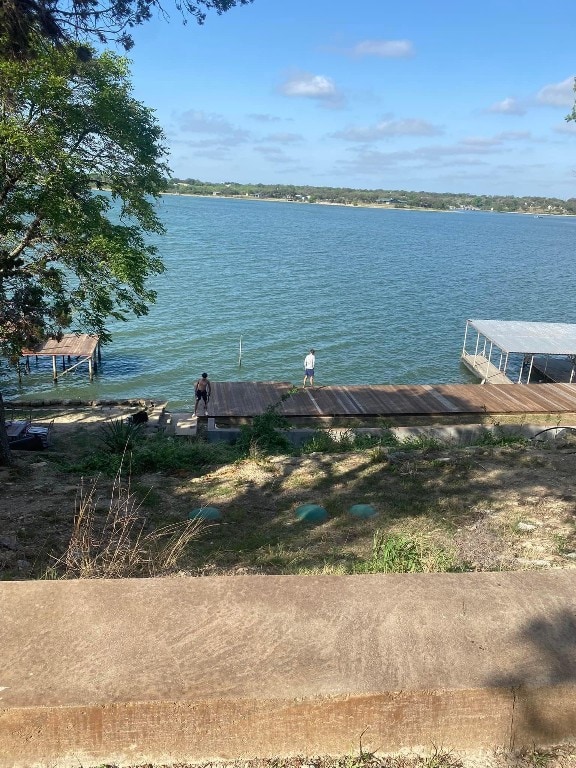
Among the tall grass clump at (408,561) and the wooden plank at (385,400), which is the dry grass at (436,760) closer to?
the tall grass clump at (408,561)

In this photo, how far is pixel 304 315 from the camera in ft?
141

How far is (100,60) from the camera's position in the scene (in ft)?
39.6

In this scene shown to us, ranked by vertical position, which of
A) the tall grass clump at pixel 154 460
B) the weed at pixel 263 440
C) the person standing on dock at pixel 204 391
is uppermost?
the tall grass clump at pixel 154 460

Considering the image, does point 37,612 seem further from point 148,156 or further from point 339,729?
point 148,156

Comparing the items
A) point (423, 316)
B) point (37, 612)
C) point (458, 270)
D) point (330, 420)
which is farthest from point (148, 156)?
point (458, 270)

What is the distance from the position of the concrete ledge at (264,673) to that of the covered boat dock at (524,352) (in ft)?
85.0

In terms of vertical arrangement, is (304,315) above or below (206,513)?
below

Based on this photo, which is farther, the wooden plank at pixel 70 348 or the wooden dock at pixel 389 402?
the wooden plank at pixel 70 348

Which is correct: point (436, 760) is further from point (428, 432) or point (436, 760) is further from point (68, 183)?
point (428, 432)

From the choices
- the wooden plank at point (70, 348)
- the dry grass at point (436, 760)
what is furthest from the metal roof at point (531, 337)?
the dry grass at point (436, 760)

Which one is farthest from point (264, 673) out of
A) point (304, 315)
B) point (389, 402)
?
point (304, 315)

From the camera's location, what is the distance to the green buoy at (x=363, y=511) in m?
7.91

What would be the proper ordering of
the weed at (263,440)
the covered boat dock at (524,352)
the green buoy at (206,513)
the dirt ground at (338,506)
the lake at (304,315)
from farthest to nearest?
the lake at (304,315) < the covered boat dock at (524,352) < the weed at (263,440) < the green buoy at (206,513) < the dirt ground at (338,506)

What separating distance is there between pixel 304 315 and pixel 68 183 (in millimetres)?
31874
